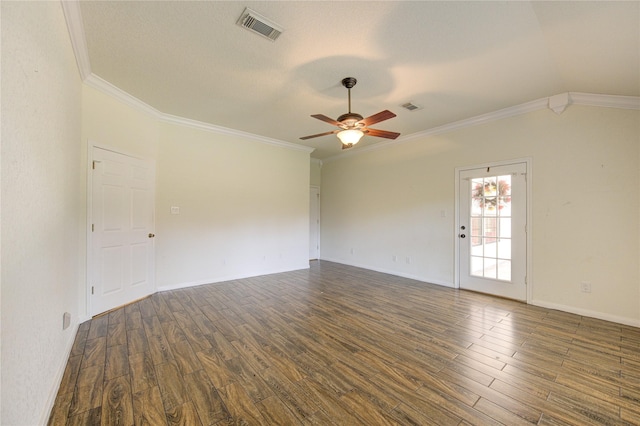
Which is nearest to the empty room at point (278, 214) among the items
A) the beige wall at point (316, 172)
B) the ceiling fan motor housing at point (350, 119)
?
the ceiling fan motor housing at point (350, 119)

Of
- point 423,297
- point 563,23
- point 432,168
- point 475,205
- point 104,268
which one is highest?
point 563,23

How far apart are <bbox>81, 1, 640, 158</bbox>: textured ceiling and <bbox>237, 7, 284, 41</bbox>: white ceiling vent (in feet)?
0.19

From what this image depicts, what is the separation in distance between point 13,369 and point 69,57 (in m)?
2.48

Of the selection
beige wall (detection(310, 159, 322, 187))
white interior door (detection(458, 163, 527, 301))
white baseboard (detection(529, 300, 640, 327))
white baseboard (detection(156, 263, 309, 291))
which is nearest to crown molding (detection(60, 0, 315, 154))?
beige wall (detection(310, 159, 322, 187))

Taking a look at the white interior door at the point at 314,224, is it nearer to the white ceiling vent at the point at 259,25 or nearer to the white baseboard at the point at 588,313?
the white baseboard at the point at 588,313

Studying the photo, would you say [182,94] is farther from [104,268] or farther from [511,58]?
[511,58]

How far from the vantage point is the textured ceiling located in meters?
1.98

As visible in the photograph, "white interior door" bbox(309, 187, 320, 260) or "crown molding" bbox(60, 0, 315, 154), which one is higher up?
"crown molding" bbox(60, 0, 315, 154)

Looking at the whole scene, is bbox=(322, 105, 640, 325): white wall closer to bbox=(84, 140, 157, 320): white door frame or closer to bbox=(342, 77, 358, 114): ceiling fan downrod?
bbox=(342, 77, 358, 114): ceiling fan downrod

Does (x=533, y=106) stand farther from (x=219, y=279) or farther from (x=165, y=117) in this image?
(x=219, y=279)

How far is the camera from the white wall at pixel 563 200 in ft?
10.1

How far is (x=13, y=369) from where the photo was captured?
1170 mm

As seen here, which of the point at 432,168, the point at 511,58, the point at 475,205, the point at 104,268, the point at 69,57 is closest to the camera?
the point at 69,57

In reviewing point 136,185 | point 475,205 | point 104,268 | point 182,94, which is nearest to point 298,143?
point 182,94
